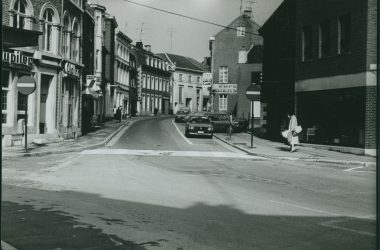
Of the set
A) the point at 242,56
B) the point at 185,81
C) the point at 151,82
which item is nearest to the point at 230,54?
the point at 242,56

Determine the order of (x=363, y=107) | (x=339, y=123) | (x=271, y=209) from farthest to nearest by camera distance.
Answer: (x=339, y=123) < (x=363, y=107) < (x=271, y=209)

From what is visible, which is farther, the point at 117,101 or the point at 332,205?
the point at 117,101

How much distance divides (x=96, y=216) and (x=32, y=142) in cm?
→ 1653

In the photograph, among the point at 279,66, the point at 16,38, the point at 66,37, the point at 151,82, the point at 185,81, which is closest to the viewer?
the point at 16,38

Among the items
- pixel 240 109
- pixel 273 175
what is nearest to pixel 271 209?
pixel 273 175

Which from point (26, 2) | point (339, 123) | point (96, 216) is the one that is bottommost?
point (96, 216)

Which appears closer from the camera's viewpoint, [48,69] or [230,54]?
[48,69]

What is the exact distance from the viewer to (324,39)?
900 inches

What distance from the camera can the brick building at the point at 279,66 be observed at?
27.8m

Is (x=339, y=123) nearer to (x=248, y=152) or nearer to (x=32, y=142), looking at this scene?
(x=248, y=152)

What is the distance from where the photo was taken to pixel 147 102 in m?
78.7

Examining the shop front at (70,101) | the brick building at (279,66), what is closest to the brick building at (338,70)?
the brick building at (279,66)

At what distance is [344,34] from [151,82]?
61136 millimetres

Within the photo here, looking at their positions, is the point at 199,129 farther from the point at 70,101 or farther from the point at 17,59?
the point at 17,59
